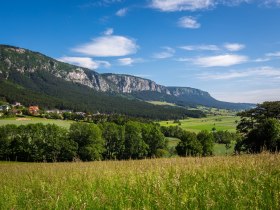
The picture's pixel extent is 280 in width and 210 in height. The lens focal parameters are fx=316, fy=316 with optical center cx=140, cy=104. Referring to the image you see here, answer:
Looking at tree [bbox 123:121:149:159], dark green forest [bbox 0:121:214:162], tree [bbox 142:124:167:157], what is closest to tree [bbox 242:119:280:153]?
dark green forest [bbox 0:121:214:162]

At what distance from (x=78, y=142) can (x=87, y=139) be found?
3.59 m

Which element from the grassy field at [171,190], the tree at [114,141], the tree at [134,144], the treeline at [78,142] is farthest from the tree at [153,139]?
the grassy field at [171,190]

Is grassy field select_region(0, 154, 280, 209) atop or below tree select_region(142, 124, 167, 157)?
atop

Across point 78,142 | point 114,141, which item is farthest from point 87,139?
point 114,141

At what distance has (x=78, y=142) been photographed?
88438 mm

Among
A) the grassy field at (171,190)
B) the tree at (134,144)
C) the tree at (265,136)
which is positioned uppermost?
the grassy field at (171,190)

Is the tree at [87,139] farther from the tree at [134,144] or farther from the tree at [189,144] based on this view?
the tree at [189,144]

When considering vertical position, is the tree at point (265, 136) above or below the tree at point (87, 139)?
above

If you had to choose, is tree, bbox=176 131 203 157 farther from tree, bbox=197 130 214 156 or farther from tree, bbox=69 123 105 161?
tree, bbox=69 123 105 161

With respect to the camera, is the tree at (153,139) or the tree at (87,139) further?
the tree at (153,139)

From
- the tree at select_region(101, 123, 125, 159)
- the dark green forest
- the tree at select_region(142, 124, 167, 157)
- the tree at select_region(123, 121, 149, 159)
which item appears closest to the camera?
the dark green forest

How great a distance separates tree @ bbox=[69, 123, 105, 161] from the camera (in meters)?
84.1

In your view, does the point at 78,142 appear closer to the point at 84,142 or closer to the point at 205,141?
the point at 84,142

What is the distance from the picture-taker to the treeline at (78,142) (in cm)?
8444
